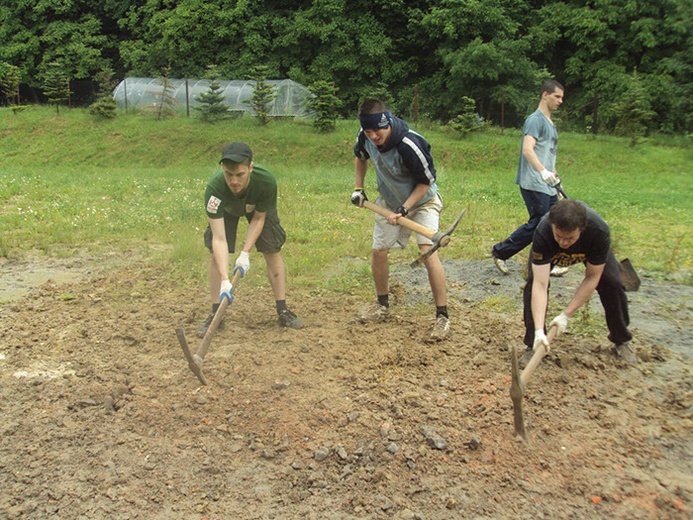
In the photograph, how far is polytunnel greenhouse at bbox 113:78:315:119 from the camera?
22906 mm

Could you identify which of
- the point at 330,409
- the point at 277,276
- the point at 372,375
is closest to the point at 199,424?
the point at 330,409

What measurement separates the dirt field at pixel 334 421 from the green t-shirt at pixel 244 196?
0.98 m

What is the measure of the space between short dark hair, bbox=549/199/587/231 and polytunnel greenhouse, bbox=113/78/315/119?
19111 millimetres

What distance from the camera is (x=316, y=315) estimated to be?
5621 millimetres

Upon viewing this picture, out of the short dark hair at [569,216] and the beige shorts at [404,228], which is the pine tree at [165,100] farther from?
the short dark hair at [569,216]

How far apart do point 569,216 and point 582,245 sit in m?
0.45

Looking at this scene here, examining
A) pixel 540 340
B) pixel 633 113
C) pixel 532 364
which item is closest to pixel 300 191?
pixel 540 340

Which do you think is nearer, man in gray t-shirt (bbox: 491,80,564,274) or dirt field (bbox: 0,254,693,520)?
dirt field (bbox: 0,254,693,520)

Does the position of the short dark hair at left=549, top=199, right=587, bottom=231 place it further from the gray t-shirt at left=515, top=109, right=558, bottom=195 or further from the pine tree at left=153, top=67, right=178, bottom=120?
the pine tree at left=153, top=67, right=178, bottom=120

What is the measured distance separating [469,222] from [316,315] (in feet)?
12.7

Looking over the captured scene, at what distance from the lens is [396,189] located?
5.11 m

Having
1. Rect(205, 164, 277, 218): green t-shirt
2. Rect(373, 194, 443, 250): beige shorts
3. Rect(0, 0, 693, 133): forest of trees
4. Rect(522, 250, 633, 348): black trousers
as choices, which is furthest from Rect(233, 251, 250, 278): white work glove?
Rect(0, 0, 693, 133): forest of trees

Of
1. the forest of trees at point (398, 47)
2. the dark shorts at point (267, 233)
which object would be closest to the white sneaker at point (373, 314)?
the dark shorts at point (267, 233)

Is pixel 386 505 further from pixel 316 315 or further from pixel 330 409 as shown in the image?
pixel 316 315
